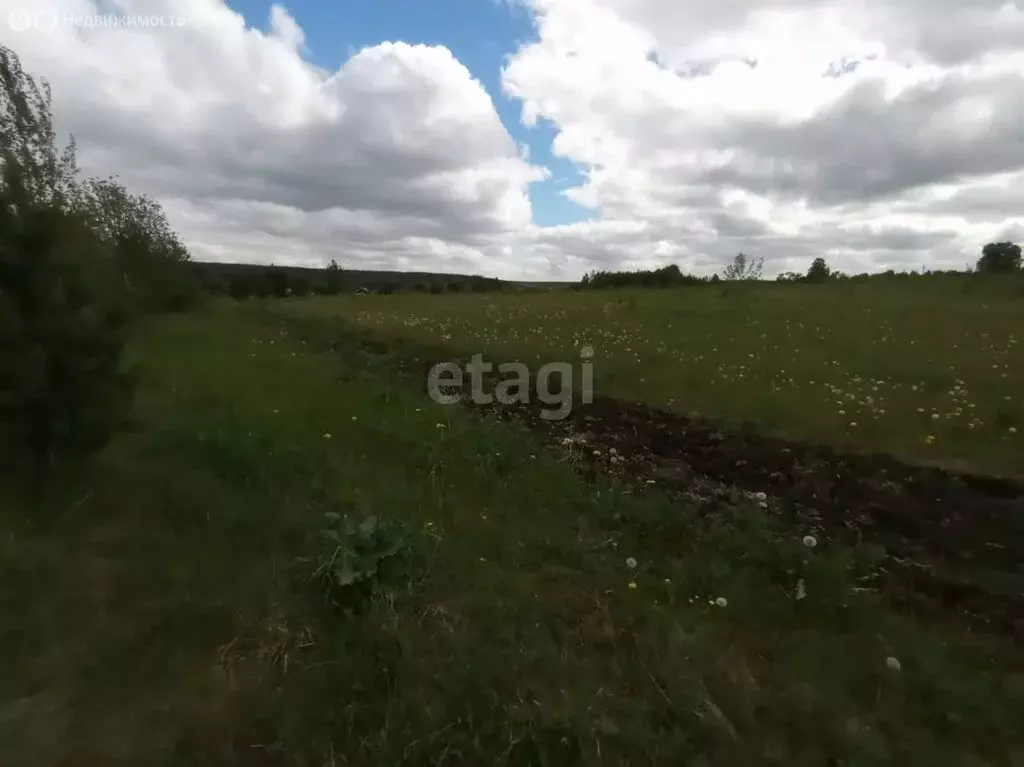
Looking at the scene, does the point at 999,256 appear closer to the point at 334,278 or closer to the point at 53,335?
the point at 53,335

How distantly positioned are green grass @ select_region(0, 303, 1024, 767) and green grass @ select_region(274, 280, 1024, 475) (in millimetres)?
3930

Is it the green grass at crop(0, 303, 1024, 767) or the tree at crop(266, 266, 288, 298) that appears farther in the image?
the tree at crop(266, 266, 288, 298)

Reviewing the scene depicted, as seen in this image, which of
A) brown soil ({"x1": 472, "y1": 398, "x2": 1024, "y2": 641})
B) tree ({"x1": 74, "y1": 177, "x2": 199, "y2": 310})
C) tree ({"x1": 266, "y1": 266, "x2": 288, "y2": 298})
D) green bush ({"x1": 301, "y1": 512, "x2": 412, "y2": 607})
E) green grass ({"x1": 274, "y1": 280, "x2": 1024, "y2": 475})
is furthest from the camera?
tree ({"x1": 266, "y1": 266, "x2": 288, "y2": 298})

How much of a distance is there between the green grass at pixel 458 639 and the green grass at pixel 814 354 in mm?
3930

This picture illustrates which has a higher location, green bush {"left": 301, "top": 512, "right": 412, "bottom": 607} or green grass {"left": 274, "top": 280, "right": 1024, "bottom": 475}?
green grass {"left": 274, "top": 280, "right": 1024, "bottom": 475}

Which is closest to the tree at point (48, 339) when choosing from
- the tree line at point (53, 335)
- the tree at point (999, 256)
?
the tree line at point (53, 335)

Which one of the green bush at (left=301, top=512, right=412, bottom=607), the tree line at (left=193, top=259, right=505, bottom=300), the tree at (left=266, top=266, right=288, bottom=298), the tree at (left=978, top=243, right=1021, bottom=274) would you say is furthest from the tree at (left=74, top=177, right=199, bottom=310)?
the tree at (left=978, top=243, right=1021, bottom=274)

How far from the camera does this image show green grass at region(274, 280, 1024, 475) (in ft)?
28.9

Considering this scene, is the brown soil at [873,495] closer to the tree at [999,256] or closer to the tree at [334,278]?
the tree at [999,256]

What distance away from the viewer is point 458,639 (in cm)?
409

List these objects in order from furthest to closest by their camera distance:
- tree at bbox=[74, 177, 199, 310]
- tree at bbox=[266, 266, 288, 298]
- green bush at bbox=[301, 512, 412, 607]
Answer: tree at bbox=[266, 266, 288, 298] < tree at bbox=[74, 177, 199, 310] < green bush at bbox=[301, 512, 412, 607]

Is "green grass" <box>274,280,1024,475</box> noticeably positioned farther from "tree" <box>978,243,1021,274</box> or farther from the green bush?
"tree" <box>978,243,1021,274</box>

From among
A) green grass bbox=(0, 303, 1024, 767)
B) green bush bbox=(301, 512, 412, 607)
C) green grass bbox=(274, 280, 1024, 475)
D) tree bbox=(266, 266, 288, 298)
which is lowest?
green grass bbox=(0, 303, 1024, 767)

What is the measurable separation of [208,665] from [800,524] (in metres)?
5.09
